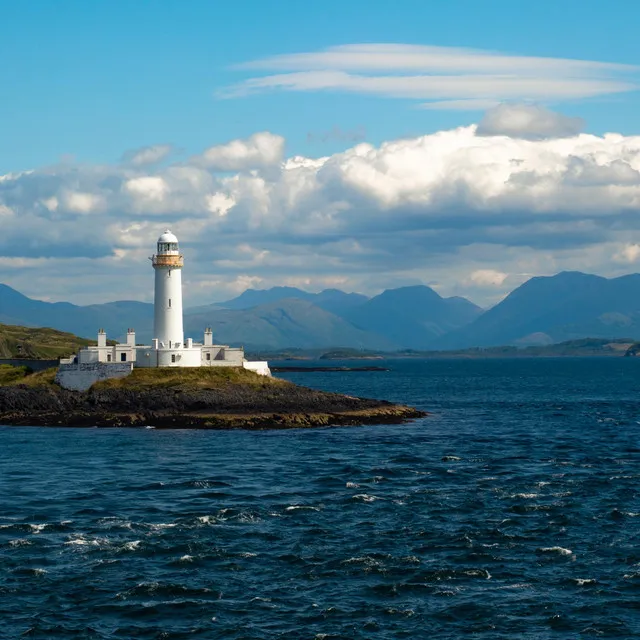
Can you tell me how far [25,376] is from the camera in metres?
128

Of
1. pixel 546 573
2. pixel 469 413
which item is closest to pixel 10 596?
pixel 546 573

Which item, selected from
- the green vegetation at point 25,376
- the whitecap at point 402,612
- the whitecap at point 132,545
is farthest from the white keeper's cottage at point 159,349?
the whitecap at point 402,612

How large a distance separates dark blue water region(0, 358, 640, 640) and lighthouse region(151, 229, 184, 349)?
28.8 metres

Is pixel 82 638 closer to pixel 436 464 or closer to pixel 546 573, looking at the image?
pixel 546 573

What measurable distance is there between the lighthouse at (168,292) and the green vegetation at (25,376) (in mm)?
14144

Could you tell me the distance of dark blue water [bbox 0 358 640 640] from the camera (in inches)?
1623

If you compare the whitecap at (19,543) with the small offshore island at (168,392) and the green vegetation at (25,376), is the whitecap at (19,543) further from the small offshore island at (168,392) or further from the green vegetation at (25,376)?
the green vegetation at (25,376)

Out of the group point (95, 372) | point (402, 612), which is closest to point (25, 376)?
point (95, 372)

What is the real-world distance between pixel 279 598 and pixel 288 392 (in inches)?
2962

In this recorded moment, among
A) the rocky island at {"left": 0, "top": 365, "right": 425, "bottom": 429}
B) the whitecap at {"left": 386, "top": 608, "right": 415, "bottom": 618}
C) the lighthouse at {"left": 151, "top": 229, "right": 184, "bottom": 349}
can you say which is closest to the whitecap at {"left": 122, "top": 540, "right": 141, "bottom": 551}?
the whitecap at {"left": 386, "top": 608, "right": 415, "bottom": 618}

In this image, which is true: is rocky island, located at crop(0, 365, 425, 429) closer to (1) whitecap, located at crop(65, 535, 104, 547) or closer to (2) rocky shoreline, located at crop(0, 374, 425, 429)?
(2) rocky shoreline, located at crop(0, 374, 425, 429)

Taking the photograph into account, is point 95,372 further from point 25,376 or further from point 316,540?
point 316,540

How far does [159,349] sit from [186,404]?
11984mm

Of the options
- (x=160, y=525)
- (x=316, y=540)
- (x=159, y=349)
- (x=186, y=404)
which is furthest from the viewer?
(x=159, y=349)
